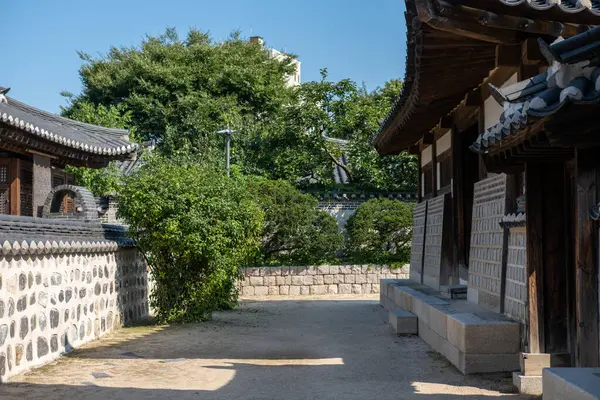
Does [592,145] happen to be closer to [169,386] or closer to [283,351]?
[169,386]

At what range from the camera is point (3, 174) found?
43.5 ft

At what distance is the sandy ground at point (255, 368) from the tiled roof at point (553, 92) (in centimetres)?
298

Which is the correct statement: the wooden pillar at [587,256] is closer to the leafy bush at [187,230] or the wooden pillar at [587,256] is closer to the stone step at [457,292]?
the stone step at [457,292]

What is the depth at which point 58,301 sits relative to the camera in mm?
10234

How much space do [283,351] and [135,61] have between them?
27.0 m

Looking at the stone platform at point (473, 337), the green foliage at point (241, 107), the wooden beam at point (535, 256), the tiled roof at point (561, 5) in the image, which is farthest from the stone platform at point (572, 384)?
the green foliage at point (241, 107)

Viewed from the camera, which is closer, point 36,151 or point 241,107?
point 36,151

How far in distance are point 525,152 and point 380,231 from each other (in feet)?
57.2

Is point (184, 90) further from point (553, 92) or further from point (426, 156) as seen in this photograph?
point (553, 92)

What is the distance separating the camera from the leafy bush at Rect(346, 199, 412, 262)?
23203 mm

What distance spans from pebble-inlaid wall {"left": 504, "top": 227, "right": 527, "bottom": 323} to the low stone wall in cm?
1451

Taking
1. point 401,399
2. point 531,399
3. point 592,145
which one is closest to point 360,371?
point 401,399

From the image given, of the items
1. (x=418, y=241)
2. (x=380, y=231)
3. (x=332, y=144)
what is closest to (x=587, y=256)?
(x=418, y=241)

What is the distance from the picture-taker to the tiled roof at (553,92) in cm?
411
